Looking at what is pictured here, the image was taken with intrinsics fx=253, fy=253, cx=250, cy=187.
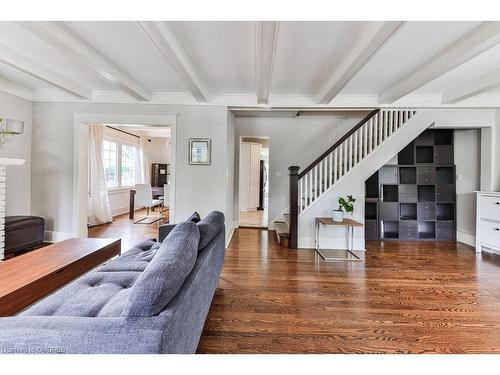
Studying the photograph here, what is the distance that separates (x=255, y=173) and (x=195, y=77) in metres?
5.33

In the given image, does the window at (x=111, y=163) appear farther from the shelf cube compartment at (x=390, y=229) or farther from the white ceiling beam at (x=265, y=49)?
the shelf cube compartment at (x=390, y=229)

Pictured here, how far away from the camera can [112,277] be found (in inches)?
71.4

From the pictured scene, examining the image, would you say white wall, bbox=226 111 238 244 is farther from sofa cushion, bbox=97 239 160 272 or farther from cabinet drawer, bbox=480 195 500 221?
cabinet drawer, bbox=480 195 500 221

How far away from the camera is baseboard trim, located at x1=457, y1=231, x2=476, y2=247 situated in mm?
4484

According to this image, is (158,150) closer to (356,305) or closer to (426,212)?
(426,212)

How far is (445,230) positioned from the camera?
4836 mm

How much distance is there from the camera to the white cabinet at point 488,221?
3.81 m

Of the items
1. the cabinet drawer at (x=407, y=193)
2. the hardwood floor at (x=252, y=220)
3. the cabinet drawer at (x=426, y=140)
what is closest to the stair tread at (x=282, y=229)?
the hardwood floor at (x=252, y=220)

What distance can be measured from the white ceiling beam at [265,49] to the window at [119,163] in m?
5.22

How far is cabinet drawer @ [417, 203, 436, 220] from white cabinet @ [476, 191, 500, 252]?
2.46 feet

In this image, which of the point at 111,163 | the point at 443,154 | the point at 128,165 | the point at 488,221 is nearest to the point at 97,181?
the point at 111,163
